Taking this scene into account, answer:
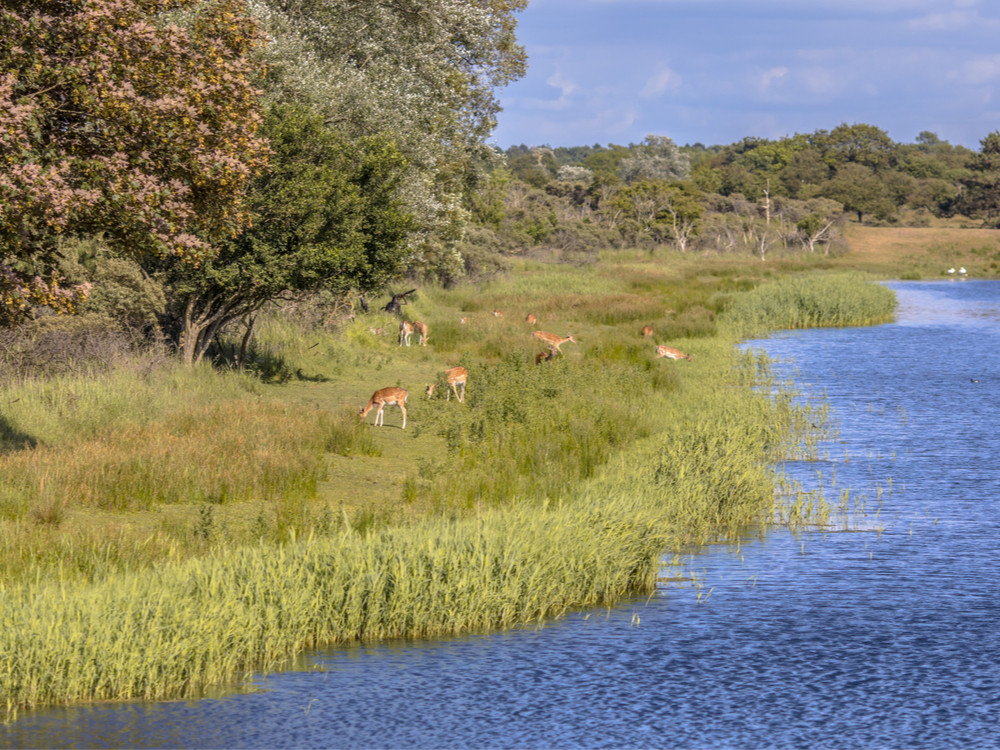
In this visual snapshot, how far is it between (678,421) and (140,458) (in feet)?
30.0

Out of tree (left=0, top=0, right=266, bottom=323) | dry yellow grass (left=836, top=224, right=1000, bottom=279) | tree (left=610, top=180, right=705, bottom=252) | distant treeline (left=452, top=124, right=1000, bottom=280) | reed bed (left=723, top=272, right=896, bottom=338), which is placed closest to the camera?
tree (left=0, top=0, right=266, bottom=323)

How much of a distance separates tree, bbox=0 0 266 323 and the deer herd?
640cm

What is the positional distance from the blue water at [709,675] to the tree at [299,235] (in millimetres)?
10698

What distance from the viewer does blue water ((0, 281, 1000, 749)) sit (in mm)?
8102

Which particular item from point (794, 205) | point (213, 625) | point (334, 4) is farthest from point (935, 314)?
point (794, 205)

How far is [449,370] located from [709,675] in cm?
1419

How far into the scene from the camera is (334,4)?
1254 inches

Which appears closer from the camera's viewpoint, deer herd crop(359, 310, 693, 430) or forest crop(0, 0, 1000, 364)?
forest crop(0, 0, 1000, 364)

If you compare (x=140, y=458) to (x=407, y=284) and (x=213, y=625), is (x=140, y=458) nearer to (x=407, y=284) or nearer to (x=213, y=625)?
(x=213, y=625)

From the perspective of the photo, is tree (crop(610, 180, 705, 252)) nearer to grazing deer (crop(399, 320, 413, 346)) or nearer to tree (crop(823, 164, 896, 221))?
tree (crop(823, 164, 896, 221))

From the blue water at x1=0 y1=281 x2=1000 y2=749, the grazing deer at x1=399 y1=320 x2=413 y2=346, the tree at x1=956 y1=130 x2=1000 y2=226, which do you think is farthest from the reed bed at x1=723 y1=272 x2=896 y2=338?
the tree at x1=956 y1=130 x2=1000 y2=226

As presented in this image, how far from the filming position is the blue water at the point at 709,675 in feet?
26.6

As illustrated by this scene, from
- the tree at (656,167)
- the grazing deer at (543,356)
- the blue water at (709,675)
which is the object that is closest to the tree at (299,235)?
the grazing deer at (543,356)

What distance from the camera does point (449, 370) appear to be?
23.0m
